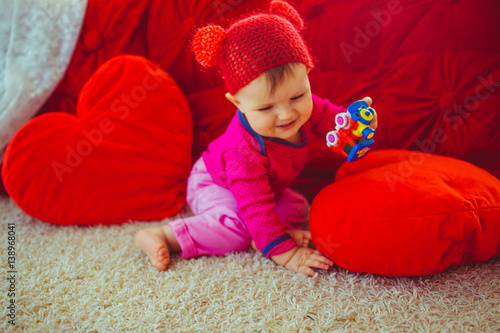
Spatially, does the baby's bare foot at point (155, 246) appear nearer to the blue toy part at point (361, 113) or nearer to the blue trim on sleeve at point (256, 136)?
the blue trim on sleeve at point (256, 136)

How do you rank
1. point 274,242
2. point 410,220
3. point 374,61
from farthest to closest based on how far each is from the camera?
point 374,61
point 274,242
point 410,220

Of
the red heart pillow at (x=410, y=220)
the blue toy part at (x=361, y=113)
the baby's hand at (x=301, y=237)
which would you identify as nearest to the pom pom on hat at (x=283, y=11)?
the blue toy part at (x=361, y=113)

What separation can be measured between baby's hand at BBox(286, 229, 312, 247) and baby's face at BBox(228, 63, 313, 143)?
10.1 inches

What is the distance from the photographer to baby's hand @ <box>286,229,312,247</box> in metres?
0.95

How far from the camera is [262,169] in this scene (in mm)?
911

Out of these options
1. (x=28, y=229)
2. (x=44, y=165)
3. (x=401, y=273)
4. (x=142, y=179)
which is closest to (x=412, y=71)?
(x=401, y=273)

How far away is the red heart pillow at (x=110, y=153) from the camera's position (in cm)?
102

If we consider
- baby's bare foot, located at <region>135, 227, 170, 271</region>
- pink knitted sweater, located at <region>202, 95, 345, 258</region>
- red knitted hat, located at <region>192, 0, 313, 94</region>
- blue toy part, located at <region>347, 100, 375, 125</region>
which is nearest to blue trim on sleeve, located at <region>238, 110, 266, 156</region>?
pink knitted sweater, located at <region>202, 95, 345, 258</region>

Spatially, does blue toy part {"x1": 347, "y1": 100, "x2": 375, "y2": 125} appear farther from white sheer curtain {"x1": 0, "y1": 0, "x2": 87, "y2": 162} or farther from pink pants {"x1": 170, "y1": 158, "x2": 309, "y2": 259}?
white sheer curtain {"x1": 0, "y1": 0, "x2": 87, "y2": 162}

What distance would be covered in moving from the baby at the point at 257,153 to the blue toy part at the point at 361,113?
95mm

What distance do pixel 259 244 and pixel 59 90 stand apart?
2.59 ft

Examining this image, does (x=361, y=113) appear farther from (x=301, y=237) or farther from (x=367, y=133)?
(x=301, y=237)

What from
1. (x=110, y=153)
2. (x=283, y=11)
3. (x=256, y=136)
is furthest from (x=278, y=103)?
(x=110, y=153)

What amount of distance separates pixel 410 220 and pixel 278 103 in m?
0.36
